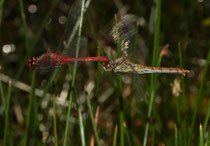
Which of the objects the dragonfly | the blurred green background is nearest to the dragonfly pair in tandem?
the dragonfly

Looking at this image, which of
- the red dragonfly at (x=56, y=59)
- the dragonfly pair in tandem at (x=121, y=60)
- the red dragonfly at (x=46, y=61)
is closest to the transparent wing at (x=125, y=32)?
the dragonfly pair in tandem at (x=121, y=60)

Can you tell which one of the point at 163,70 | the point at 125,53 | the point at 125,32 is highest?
the point at 125,32

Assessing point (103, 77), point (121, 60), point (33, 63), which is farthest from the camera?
point (103, 77)

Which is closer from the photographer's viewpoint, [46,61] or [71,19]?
[46,61]

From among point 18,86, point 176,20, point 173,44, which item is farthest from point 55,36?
point 176,20

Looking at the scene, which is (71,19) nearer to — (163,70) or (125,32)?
(125,32)

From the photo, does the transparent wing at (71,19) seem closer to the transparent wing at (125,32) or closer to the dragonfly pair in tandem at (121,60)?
the dragonfly pair in tandem at (121,60)

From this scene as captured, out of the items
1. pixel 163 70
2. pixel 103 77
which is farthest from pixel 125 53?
pixel 103 77

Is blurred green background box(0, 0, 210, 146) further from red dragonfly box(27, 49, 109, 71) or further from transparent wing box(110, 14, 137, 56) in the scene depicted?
transparent wing box(110, 14, 137, 56)

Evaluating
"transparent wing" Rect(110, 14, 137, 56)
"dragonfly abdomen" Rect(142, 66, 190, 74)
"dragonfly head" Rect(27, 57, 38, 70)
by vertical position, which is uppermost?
"transparent wing" Rect(110, 14, 137, 56)
